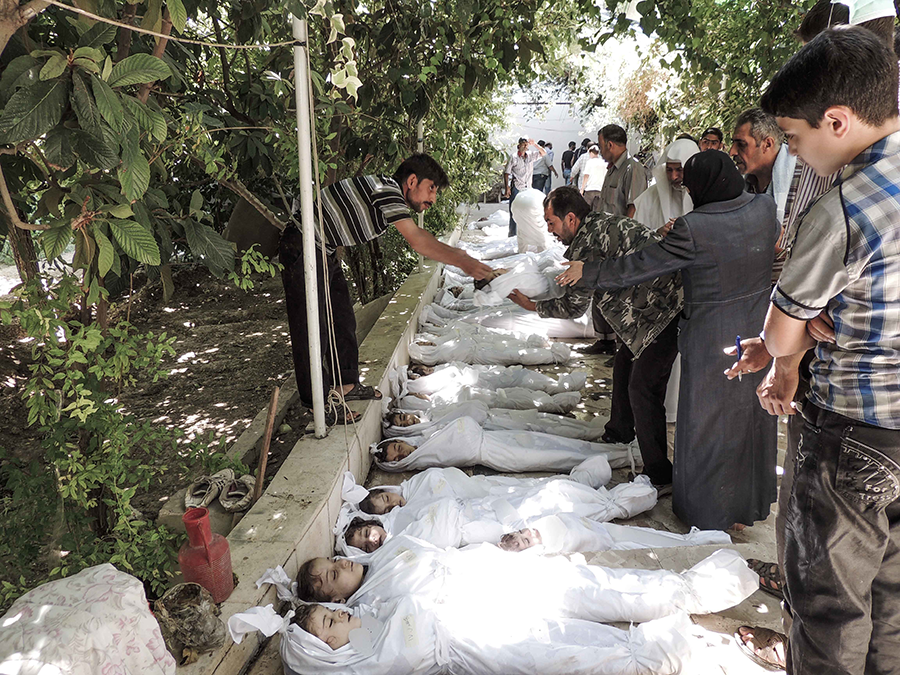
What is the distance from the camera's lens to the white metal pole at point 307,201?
8.50ft

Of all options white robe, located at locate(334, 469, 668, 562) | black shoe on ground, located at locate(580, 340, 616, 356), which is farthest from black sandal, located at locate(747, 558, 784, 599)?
black shoe on ground, located at locate(580, 340, 616, 356)

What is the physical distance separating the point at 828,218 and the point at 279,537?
6.58 feet

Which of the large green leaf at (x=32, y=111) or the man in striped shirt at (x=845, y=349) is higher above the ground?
the large green leaf at (x=32, y=111)

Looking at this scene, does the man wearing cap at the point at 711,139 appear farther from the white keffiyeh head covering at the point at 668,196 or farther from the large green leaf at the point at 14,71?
the large green leaf at the point at 14,71

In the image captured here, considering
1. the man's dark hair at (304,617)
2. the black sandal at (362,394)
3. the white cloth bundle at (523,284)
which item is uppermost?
the white cloth bundle at (523,284)

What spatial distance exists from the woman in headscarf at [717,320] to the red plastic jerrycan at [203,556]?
71.4 inches

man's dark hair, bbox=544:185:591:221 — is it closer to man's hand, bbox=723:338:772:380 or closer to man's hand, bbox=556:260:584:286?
man's hand, bbox=556:260:584:286

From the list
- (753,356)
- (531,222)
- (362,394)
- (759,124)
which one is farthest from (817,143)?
(531,222)

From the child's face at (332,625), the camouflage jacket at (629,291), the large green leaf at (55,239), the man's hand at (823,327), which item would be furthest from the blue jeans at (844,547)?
the large green leaf at (55,239)

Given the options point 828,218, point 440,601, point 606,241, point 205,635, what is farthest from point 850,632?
point 606,241

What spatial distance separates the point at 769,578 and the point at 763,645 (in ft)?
1.23

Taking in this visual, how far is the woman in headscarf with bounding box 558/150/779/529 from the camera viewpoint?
2.62 metres

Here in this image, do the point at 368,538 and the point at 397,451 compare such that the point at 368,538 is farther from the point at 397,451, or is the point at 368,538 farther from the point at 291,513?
the point at 397,451

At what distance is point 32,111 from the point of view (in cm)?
141
